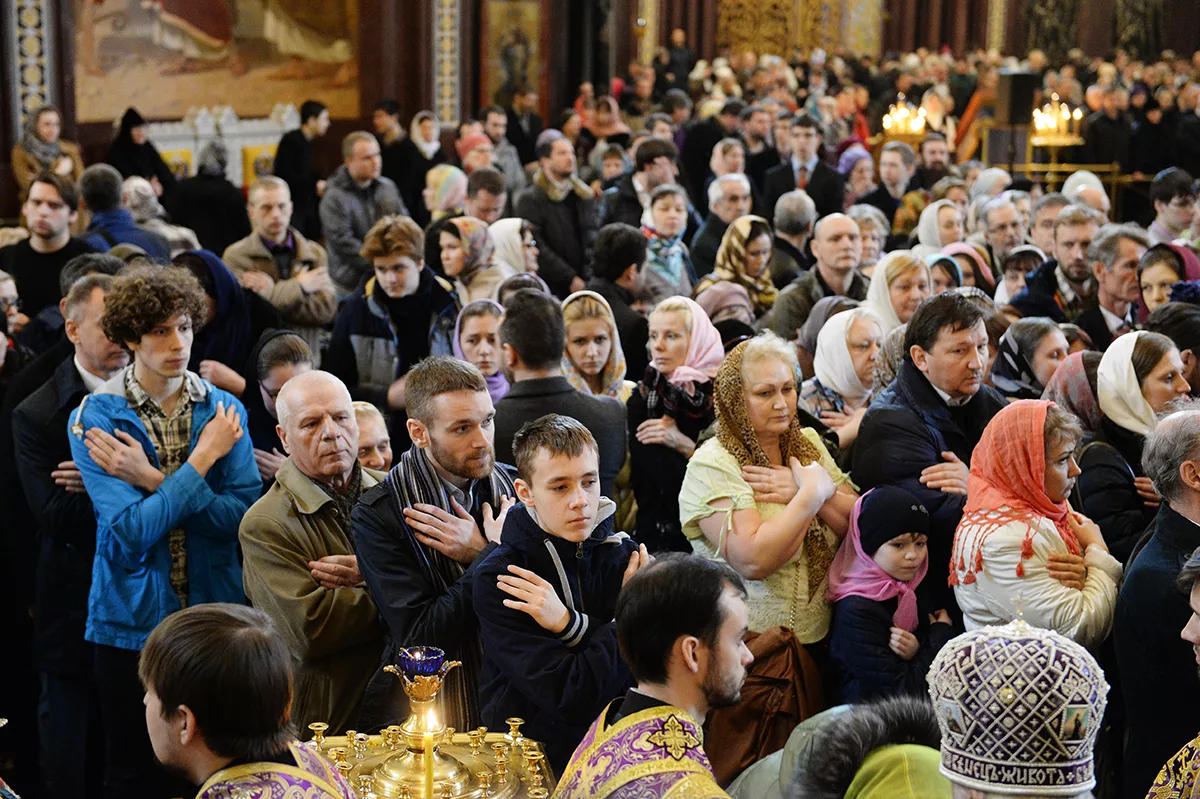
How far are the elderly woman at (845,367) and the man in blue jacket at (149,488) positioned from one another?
2.13 metres

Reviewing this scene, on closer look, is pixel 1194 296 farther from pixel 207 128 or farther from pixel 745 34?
pixel 745 34

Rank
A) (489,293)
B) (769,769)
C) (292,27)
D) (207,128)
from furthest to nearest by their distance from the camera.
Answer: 1. (292,27)
2. (207,128)
3. (489,293)
4. (769,769)

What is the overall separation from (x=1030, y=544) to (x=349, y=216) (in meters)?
6.98

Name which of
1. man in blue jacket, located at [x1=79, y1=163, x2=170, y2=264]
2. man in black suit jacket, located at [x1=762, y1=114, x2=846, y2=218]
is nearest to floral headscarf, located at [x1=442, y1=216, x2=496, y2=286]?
man in blue jacket, located at [x1=79, y1=163, x2=170, y2=264]

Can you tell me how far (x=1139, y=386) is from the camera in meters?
4.77

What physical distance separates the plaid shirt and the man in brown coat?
2297mm

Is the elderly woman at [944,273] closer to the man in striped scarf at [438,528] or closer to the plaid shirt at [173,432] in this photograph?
the man in striped scarf at [438,528]

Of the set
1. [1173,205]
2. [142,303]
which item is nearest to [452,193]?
[1173,205]

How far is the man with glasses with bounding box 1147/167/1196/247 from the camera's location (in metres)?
8.84

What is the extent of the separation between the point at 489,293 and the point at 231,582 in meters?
3.03

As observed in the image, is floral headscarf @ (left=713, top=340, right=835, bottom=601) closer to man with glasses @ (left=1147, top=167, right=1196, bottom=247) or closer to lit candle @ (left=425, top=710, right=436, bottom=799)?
lit candle @ (left=425, top=710, right=436, bottom=799)

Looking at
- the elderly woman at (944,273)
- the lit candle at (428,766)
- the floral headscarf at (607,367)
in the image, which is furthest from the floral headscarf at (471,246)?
the lit candle at (428,766)

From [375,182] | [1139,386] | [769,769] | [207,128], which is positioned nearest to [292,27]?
[207,128]

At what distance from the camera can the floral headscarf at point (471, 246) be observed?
7.42 m
